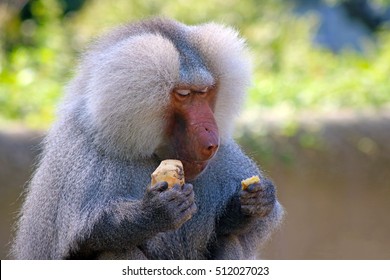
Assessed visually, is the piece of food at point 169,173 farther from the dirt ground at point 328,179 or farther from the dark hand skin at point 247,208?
the dirt ground at point 328,179

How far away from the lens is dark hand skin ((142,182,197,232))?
3703 millimetres

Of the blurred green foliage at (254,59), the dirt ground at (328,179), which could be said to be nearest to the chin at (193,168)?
the blurred green foliage at (254,59)

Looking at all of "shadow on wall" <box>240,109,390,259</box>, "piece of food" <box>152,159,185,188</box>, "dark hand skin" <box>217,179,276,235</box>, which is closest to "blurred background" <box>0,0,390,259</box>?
"shadow on wall" <box>240,109,390,259</box>

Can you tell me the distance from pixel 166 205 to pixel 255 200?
0.56 metres

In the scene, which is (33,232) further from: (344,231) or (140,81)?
(344,231)

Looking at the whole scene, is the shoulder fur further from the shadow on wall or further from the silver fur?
the shadow on wall

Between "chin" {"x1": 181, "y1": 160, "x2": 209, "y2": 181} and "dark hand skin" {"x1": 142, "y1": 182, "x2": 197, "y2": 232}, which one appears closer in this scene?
"dark hand skin" {"x1": 142, "y1": 182, "x2": 197, "y2": 232}

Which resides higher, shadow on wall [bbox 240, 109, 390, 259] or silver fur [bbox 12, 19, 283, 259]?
silver fur [bbox 12, 19, 283, 259]

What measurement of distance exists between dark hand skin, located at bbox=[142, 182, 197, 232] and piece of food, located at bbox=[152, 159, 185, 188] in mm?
21

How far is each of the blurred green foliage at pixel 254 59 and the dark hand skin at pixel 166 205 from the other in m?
2.46

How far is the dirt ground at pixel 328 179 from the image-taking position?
7.12 meters

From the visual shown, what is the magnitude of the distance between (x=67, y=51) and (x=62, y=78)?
81 centimetres

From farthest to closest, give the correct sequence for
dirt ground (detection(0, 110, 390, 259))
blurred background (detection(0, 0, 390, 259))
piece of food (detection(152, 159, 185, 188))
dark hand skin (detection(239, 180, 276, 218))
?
1. dirt ground (detection(0, 110, 390, 259))
2. blurred background (detection(0, 0, 390, 259))
3. dark hand skin (detection(239, 180, 276, 218))
4. piece of food (detection(152, 159, 185, 188))

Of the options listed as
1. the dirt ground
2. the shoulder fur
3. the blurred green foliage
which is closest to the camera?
the shoulder fur
